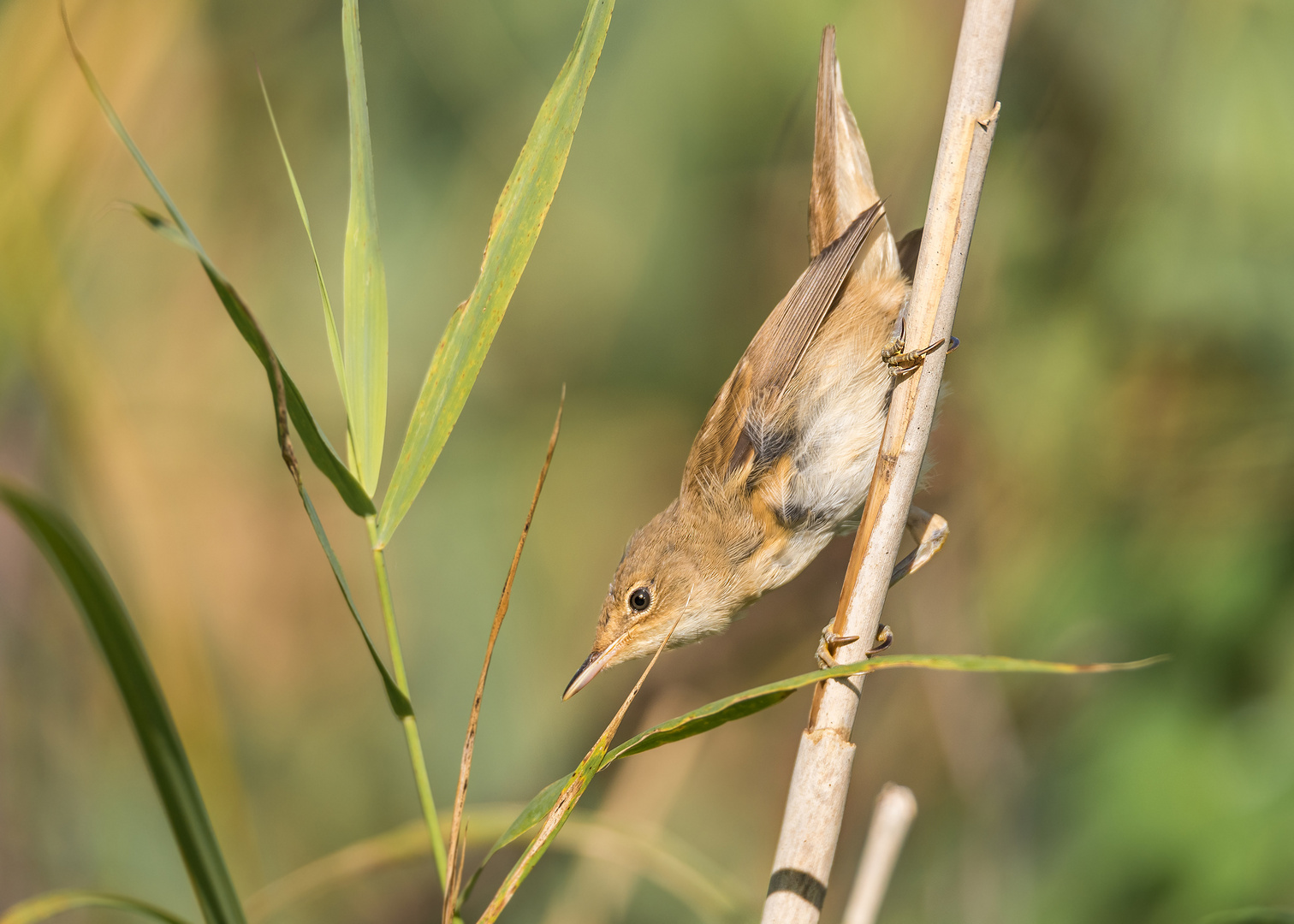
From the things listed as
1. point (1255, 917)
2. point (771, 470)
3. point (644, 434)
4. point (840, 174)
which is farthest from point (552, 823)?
point (644, 434)

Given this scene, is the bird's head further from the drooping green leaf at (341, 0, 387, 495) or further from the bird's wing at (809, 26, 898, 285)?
the drooping green leaf at (341, 0, 387, 495)

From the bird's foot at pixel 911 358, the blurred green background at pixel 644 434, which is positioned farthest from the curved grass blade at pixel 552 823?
the blurred green background at pixel 644 434

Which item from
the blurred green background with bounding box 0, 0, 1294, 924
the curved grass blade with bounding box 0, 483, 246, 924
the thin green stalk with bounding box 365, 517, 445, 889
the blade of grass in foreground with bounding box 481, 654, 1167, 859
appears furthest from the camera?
the blurred green background with bounding box 0, 0, 1294, 924

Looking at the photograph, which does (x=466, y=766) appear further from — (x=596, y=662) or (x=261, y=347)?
(x=596, y=662)

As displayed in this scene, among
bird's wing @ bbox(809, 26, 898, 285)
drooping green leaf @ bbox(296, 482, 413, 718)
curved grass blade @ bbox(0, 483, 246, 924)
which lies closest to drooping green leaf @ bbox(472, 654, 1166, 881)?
drooping green leaf @ bbox(296, 482, 413, 718)

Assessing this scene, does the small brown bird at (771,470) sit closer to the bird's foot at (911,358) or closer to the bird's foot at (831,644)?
the bird's foot at (831,644)

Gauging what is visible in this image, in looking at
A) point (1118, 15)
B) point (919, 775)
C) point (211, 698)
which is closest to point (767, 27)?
point (1118, 15)

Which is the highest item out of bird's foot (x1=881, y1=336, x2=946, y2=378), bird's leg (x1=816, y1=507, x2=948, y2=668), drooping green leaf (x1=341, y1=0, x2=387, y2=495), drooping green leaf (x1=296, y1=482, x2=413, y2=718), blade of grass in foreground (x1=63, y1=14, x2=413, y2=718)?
bird's leg (x1=816, y1=507, x2=948, y2=668)
